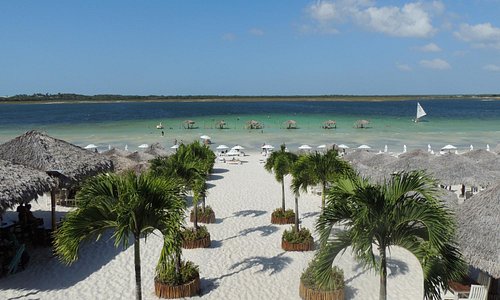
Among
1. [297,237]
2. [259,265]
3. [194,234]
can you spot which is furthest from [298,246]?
[194,234]

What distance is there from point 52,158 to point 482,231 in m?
11.2

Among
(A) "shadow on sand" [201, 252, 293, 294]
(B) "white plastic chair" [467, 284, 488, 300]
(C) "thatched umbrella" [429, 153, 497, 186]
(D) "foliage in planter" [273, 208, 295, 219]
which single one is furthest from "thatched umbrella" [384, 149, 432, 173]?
(B) "white plastic chair" [467, 284, 488, 300]

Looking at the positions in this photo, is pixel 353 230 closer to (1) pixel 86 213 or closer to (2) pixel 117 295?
(1) pixel 86 213

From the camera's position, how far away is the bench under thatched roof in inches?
480

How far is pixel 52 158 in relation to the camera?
12.4m

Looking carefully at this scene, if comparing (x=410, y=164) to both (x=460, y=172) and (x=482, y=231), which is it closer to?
(x=460, y=172)

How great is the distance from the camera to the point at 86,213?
624 centimetres

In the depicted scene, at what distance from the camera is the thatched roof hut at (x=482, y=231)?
24.3 feet

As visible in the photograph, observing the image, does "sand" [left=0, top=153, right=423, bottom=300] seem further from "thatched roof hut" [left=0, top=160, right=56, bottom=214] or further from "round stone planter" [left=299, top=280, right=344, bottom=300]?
"thatched roof hut" [left=0, top=160, right=56, bottom=214]

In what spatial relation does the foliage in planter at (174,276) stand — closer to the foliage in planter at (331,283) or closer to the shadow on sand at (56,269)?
the shadow on sand at (56,269)

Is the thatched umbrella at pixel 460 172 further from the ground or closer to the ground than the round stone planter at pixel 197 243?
further from the ground

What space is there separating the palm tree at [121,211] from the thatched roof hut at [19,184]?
423 centimetres

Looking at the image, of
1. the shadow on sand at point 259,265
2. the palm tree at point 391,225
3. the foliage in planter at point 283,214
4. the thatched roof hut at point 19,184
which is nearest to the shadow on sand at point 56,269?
the thatched roof hut at point 19,184

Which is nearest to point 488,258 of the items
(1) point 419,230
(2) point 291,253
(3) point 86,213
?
(1) point 419,230
